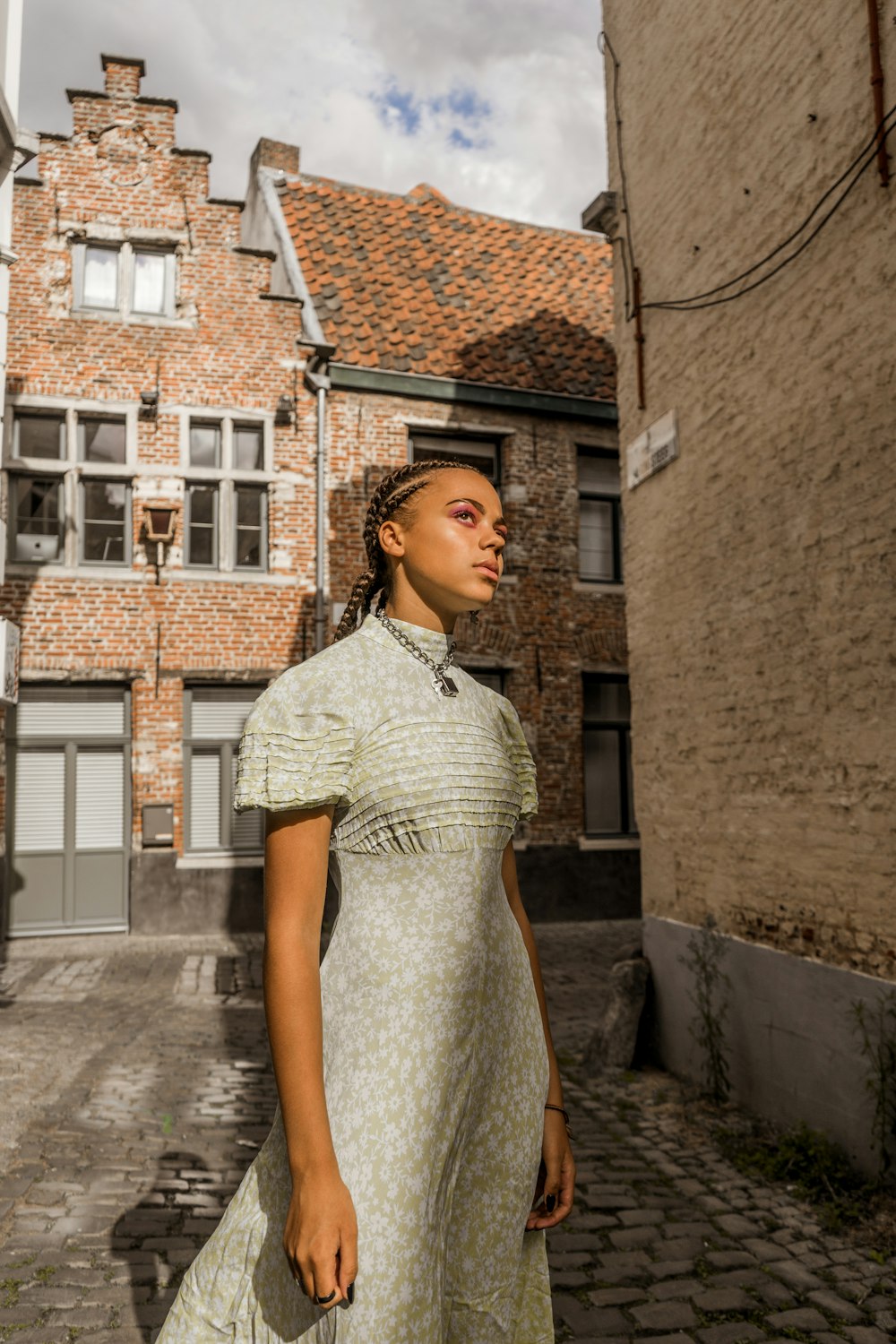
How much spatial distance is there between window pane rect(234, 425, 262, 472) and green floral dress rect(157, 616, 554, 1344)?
12.1 metres

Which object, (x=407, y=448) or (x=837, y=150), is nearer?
(x=837, y=150)

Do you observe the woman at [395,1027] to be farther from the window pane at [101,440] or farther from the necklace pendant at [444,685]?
the window pane at [101,440]

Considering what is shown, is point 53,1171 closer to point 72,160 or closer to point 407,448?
point 407,448

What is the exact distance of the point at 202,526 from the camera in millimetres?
13031

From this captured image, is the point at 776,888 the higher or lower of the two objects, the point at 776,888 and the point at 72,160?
the lower

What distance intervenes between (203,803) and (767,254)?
9396 millimetres

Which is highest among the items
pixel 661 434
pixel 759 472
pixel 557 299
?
pixel 557 299

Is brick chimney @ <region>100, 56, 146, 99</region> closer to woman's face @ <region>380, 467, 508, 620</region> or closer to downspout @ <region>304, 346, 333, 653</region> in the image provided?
downspout @ <region>304, 346, 333, 653</region>

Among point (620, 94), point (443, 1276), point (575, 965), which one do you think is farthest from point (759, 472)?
point (575, 965)

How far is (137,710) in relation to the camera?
40.7 ft

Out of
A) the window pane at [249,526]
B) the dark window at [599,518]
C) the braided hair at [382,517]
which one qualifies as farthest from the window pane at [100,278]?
the braided hair at [382,517]

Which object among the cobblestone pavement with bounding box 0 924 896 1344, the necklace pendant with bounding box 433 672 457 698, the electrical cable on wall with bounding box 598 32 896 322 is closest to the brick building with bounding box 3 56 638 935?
the cobblestone pavement with bounding box 0 924 896 1344

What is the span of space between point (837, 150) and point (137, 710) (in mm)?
9772

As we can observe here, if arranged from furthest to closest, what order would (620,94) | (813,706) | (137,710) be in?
(137,710)
(620,94)
(813,706)
